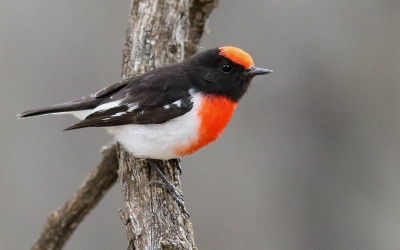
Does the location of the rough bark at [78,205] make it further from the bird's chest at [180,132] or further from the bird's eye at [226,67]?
the bird's eye at [226,67]

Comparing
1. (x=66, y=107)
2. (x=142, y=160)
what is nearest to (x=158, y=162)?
(x=142, y=160)

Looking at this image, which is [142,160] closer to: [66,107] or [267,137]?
[66,107]

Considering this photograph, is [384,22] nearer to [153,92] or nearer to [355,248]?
[355,248]

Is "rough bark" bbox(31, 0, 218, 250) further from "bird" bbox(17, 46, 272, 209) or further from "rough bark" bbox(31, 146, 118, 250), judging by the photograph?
"bird" bbox(17, 46, 272, 209)

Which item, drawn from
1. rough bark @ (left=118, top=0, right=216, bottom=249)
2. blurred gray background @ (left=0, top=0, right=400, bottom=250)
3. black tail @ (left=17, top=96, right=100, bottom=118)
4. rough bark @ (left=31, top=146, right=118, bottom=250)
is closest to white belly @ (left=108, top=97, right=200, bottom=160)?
rough bark @ (left=118, top=0, right=216, bottom=249)

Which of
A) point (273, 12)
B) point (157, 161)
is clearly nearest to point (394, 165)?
point (273, 12)

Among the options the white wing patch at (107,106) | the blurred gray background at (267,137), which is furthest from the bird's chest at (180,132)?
the blurred gray background at (267,137)
